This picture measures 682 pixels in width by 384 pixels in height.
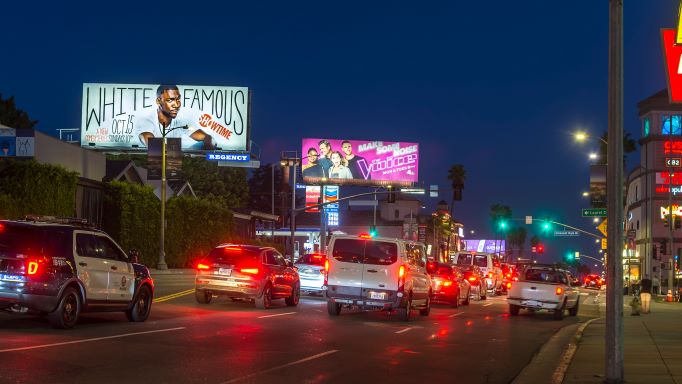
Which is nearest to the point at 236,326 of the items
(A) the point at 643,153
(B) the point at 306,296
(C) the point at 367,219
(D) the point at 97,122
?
(B) the point at 306,296

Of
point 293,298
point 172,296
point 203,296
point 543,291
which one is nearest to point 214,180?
point 172,296

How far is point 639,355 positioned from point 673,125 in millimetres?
71084

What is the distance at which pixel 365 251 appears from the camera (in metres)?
22.3

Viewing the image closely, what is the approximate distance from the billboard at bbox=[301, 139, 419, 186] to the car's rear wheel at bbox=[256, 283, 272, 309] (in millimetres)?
54454

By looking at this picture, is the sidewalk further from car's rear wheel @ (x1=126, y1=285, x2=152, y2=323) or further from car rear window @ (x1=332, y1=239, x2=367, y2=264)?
car's rear wheel @ (x1=126, y1=285, x2=152, y2=323)

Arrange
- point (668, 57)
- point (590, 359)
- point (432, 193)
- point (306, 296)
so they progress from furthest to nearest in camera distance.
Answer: point (432, 193), point (306, 296), point (590, 359), point (668, 57)

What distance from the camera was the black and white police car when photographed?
15.0m

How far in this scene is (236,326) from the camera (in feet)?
59.8

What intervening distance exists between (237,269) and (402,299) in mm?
4820

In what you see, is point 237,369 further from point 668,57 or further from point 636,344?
point 636,344

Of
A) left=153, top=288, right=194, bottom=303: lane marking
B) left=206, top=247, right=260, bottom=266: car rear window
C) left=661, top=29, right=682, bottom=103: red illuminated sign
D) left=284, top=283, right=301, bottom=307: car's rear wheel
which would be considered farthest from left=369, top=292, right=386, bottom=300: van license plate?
left=661, top=29, right=682, bottom=103: red illuminated sign

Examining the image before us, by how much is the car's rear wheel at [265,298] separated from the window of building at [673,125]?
64.7 meters

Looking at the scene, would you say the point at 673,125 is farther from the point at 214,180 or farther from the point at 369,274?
the point at 369,274

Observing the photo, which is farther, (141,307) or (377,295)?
(377,295)
